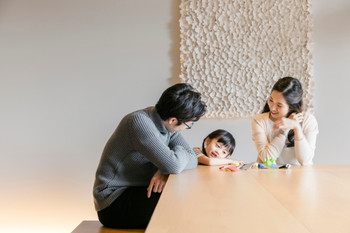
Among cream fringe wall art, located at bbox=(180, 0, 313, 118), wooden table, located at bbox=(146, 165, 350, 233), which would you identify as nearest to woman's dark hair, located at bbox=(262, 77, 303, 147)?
cream fringe wall art, located at bbox=(180, 0, 313, 118)

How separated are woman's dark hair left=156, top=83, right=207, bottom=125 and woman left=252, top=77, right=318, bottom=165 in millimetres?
742

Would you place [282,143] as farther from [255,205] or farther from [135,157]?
[255,205]

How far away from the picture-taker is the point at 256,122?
2408 millimetres

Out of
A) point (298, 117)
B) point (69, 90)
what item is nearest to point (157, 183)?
point (298, 117)

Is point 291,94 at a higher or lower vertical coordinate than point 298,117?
higher

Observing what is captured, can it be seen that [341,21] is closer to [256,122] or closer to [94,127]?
[256,122]

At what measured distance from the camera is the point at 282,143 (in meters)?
2.23

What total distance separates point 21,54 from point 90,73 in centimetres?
67

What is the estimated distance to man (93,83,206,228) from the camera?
1.61 m

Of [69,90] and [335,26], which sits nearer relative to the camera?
[335,26]

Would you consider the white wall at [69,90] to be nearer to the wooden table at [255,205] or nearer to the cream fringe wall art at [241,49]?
the cream fringe wall art at [241,49]

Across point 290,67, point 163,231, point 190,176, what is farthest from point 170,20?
point 163,231

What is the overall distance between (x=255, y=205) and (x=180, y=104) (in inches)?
32.6

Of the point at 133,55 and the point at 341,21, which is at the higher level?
the point at 341,21
